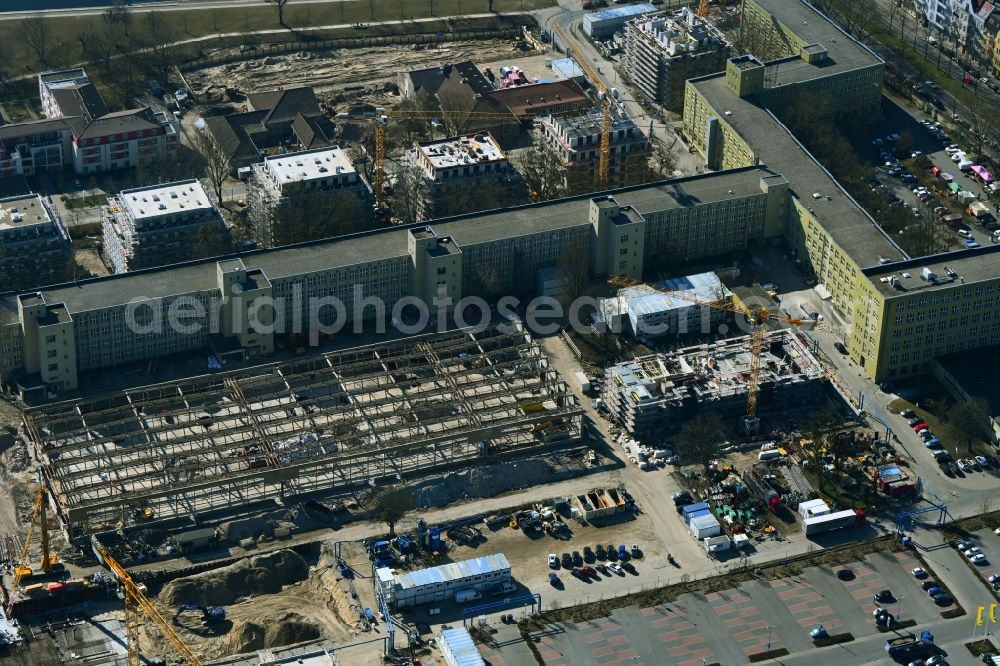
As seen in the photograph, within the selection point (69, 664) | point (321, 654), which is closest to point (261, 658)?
point (321, 654)

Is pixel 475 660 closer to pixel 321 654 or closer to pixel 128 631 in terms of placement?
pixel 321 654

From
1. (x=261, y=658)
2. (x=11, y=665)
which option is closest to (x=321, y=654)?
(x=261, y=658)

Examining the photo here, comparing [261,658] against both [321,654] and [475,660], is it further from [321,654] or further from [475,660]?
[475,660]

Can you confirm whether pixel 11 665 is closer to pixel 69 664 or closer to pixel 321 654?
pixel 69 664

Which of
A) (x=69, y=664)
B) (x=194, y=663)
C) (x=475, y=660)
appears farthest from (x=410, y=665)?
(x=69, y=664)

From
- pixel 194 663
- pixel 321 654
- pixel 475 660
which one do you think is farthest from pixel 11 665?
pixel 475 660

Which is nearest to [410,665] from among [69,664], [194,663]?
[194,663]
